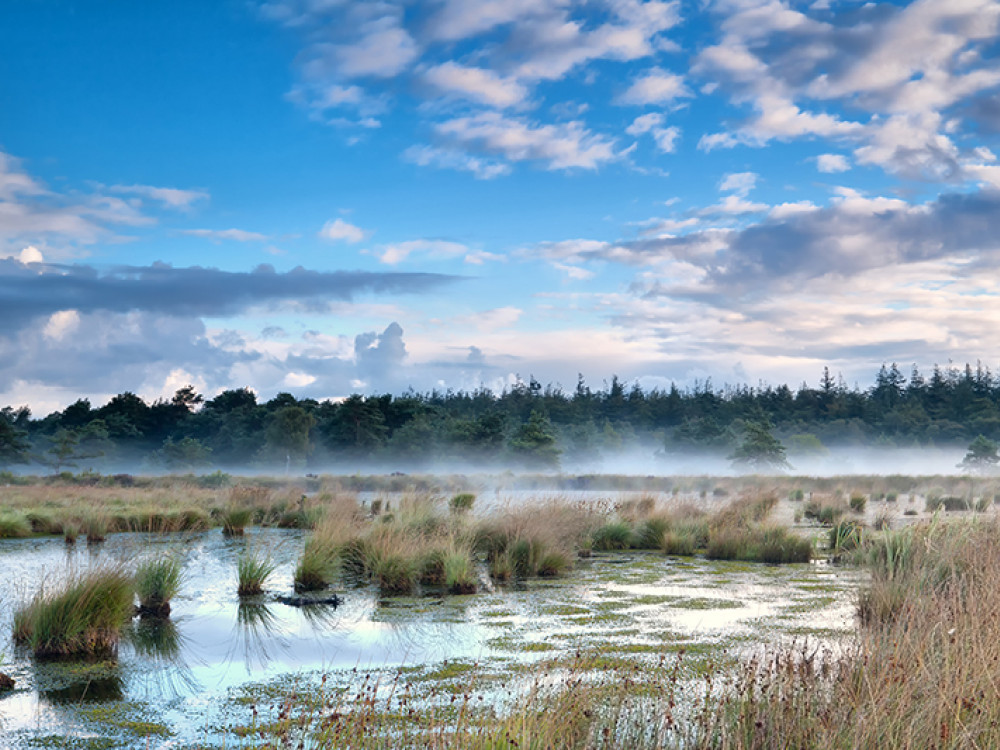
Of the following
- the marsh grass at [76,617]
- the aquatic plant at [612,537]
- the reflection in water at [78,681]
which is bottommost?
the aquatic plant at [612,537]

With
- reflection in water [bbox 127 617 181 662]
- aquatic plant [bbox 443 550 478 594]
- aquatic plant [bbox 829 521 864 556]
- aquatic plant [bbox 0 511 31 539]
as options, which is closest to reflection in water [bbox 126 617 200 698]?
reflection in water [bbox 127 617 181 662]

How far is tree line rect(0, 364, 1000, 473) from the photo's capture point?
64.4 meters

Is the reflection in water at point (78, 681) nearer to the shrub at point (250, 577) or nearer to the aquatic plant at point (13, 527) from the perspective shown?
the shrub at point (250, 577)

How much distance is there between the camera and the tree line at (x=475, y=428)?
64438 millimetres

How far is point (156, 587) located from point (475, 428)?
59124 millimetres

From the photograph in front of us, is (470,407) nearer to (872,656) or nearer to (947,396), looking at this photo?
(947,396)

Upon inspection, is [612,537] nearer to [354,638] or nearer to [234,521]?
[234,521]

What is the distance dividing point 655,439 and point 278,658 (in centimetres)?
8301

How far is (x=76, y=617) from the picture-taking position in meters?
6.63

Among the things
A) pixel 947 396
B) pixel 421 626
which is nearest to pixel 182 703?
pixel 421 626

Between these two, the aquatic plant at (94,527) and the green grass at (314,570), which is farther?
the aquatic plant at (94,527)

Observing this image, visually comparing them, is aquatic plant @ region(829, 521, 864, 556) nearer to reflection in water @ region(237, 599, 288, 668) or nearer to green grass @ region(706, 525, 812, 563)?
green grass @ region(706, 525, 812, 563)

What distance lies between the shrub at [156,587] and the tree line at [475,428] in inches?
2005

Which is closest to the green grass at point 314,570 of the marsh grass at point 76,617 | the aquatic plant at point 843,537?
the marsh grass at point 76,617
